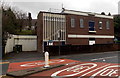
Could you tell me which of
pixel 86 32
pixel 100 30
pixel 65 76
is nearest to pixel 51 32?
pixel 86 32

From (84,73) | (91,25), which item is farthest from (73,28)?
(84,73)

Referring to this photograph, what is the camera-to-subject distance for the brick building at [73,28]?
2441 cm

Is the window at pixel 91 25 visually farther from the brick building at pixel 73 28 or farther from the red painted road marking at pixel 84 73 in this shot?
the red painted road marking at pixel 84 73

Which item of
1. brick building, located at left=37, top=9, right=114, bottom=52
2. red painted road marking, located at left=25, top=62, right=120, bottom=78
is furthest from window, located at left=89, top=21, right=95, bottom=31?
red painted road marking, located at left=25, top=62, right=120, bottom=78

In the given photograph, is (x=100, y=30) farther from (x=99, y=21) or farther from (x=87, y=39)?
(x=87, y=39)

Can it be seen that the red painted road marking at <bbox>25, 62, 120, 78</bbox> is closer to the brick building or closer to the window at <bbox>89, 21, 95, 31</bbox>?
the brick building

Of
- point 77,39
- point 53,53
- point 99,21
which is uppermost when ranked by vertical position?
point 99,21

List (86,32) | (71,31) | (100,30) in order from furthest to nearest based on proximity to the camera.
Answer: (100,30)
(86,32)
(71,31)

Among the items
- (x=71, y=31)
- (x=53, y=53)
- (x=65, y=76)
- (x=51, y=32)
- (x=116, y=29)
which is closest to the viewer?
(x=65, y=76)

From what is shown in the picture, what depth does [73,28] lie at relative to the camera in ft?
89.2

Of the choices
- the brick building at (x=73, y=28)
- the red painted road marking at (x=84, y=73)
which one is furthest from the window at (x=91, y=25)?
the red painted road marking at (x=84, y=73)

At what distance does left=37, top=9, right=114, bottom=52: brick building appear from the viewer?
2441cm

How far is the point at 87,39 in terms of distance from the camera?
95.8 feet

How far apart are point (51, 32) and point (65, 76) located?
55.1ft
